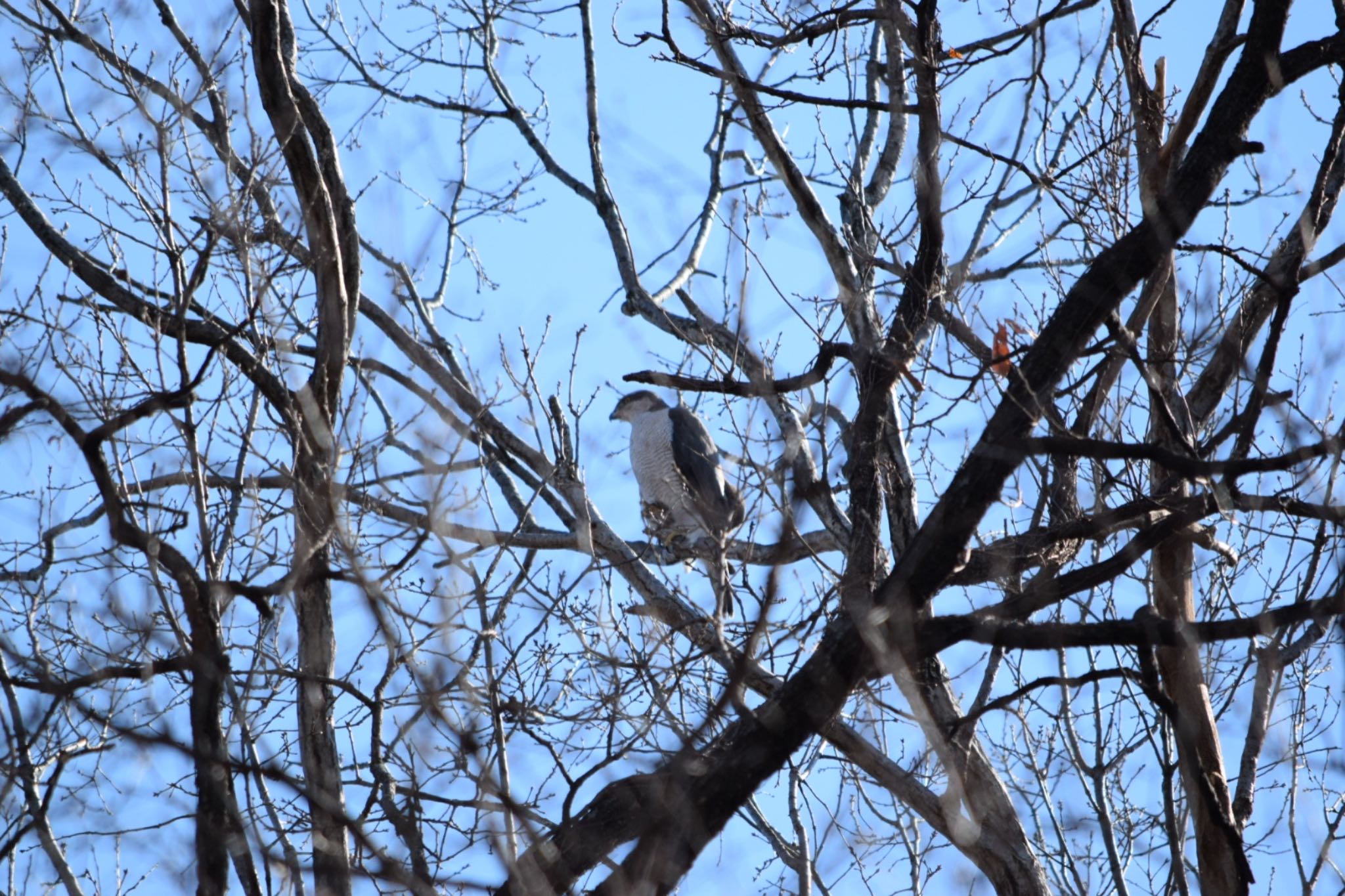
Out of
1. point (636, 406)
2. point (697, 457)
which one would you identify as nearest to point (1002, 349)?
point (697, 457)

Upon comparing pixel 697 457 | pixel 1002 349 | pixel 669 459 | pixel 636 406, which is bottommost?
pixel 1002 349

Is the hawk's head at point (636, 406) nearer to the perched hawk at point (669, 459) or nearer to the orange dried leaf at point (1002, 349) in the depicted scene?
the perched hawk at point (669, 459)

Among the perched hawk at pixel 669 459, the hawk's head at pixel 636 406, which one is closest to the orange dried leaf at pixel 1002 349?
the perched hawk at pixel 669 459

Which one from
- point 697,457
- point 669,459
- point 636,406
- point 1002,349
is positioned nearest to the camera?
point 1002,349

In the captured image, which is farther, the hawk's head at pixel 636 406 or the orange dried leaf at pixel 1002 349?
the hawk's head at pixel 636 406

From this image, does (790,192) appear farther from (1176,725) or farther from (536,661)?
(1176,725)

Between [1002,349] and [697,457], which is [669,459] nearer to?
[697,457]

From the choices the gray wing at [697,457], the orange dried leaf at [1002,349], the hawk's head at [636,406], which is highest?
the hawk's head at [636,406]

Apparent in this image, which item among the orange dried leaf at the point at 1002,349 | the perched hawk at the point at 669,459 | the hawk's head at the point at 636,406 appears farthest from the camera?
the hawk's head at the point at 636,406

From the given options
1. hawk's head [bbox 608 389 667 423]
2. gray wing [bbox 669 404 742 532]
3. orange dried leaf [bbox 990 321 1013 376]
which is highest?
hawk's head [bbox 608 389 667 423]

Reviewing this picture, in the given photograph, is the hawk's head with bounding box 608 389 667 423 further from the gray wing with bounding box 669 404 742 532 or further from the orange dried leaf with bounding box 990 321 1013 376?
the orange dried leaf with bounding box 990 321 1013 376

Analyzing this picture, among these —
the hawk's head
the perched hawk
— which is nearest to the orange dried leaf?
the perched hawk

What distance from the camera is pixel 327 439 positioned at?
406 cm

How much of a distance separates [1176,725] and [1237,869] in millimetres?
556
